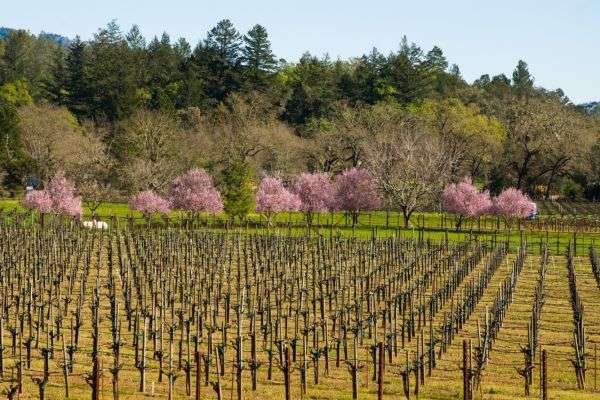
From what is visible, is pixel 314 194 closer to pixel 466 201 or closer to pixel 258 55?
pixel 466 201

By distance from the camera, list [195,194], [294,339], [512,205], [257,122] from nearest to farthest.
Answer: [294,339]
[195,194]
[512,205]
[257,122]

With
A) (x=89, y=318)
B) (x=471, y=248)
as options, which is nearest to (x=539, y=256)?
(x=471, y=248)

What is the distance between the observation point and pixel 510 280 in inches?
1507

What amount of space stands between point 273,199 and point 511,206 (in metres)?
19.1

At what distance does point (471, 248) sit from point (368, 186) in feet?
76.6

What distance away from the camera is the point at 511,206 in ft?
244

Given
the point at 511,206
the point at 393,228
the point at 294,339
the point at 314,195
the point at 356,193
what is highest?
the point at 356,193

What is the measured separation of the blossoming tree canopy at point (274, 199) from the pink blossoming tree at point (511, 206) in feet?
52.8

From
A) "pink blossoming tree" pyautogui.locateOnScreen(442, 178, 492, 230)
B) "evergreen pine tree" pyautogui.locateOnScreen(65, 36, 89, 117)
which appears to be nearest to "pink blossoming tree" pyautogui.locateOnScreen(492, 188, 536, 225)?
"pink blossoming tree" pyautogui.locateOnScreen(442, 178, 492, 230)

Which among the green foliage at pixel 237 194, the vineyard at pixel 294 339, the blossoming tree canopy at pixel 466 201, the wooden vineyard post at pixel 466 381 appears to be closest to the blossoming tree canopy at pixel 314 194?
the green foliage at pixel 237 194

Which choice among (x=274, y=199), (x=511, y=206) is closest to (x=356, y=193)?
(x=274, y=199)

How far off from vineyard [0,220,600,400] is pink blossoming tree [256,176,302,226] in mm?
26069

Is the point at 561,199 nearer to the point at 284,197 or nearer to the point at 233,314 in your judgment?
the point at 284,197

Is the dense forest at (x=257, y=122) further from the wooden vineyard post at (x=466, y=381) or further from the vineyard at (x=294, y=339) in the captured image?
the wooden vineyard post at (x=466, y=381)
